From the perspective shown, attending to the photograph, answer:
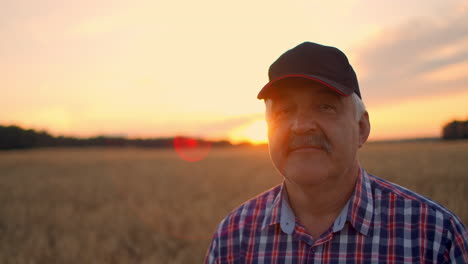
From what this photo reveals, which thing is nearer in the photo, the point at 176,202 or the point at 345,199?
the point at 345,199

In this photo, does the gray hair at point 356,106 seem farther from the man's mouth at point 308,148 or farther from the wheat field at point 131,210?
the wheat field at point 131,210

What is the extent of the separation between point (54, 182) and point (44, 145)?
19.8 meters

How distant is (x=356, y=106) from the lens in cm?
197

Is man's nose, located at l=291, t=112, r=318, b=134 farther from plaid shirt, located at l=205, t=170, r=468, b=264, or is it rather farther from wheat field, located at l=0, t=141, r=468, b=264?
wheat field, located at l=0, t=141, r=468, b=264

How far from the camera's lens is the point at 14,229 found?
6.12 metres

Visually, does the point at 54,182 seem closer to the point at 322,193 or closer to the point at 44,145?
the point at 322,193

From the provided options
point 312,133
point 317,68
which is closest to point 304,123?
point 312,133

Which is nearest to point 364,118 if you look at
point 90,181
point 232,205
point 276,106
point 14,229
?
point 276,106

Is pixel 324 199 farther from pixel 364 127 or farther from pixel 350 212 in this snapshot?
pixel 364 127

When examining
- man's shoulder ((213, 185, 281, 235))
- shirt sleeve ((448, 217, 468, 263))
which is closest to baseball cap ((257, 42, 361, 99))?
man's shoulder ((213, 185, 281, 235))

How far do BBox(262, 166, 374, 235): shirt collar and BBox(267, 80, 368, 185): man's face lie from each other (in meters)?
0.14

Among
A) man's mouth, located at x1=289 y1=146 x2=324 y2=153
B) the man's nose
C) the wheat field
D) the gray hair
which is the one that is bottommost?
the wheat field

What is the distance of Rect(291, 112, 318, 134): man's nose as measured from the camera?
1818 mm

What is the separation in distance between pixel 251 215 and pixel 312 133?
634 mm
